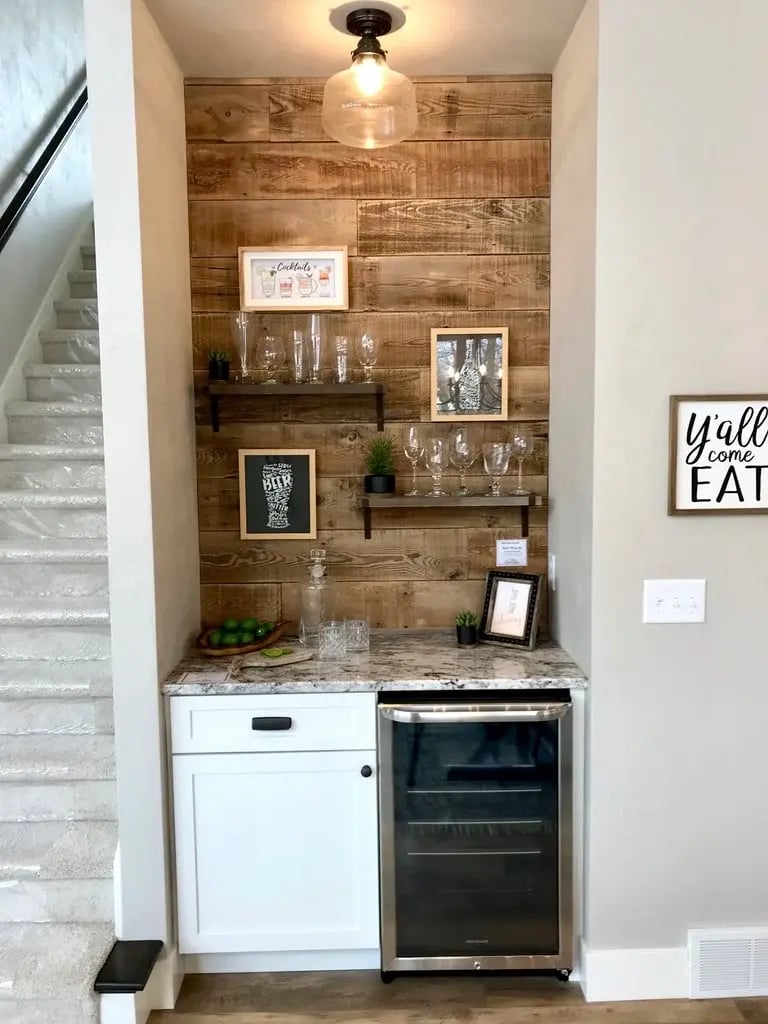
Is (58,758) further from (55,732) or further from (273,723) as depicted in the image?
(273,723)

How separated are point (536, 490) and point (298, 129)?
1509 mm

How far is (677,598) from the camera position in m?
2.12

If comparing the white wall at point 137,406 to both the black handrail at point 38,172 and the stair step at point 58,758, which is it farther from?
the black handrail at point 38,172

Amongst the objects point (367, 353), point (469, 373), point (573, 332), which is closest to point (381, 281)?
point (367, 353)

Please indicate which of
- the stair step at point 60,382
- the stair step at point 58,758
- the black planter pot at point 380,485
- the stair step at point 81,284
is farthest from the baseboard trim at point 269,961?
the stair step at point 81,284

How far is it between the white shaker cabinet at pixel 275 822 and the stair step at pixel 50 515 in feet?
3.55

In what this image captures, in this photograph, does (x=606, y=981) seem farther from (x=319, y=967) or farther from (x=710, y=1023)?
(x=319, y=967)

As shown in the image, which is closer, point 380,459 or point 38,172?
point 380,459

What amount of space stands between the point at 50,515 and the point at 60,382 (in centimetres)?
86

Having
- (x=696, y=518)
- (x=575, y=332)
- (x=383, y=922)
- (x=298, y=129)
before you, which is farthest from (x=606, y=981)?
(x=298, y=129)

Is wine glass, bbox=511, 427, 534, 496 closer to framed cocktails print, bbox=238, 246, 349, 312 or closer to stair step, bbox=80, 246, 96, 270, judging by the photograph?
framed cocktails print, bbox=238, 246, 349, 312

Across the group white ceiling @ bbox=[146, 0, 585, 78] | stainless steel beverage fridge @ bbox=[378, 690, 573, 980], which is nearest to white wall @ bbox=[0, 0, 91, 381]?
white ceiling @ bbox=[146, 0, 585, 78]

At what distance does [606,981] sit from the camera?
2.19 meters

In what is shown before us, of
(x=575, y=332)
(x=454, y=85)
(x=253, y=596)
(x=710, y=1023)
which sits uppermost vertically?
(x=454, y=85)
